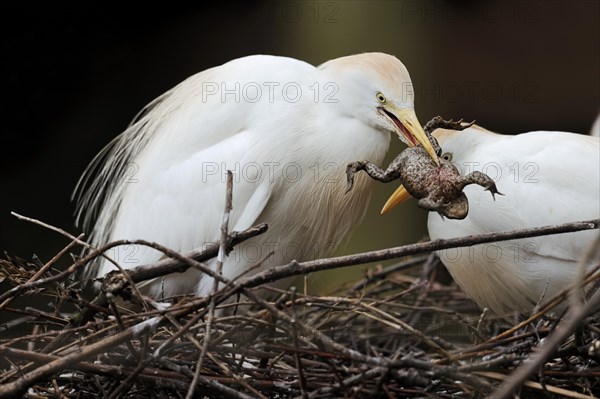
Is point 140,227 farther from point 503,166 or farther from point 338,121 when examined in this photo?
point 503,166

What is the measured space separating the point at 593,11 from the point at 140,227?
1.55 meters

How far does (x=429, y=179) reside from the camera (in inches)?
60.1

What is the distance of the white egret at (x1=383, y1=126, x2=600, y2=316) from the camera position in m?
1.88

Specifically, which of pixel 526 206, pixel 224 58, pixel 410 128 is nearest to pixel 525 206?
pixel 526 206

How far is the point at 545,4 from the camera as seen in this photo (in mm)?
2662

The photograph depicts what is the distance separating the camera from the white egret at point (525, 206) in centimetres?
188

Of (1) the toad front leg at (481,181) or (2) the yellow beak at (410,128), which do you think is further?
(2) the yellow beak at (410,128)

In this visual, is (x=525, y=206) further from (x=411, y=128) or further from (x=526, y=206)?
(x=411, y=128)

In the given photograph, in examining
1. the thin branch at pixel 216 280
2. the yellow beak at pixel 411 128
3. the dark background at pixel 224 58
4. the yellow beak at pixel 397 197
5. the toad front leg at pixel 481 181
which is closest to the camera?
the thin branch at pixel 216 280

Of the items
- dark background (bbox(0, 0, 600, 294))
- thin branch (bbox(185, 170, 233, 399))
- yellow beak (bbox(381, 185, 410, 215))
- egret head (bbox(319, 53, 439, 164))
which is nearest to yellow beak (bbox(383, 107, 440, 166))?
egret head (bbox(319, 53, 439, 164))

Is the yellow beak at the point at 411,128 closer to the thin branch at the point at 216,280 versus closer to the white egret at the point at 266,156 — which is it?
the white egret at the point at 266,156

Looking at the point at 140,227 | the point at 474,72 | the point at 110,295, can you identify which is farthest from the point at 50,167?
the point at 110,295

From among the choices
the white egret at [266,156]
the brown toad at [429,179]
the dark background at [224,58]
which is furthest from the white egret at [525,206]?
the dark background at [224,58]

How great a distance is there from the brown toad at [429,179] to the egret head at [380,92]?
0.07 meters
